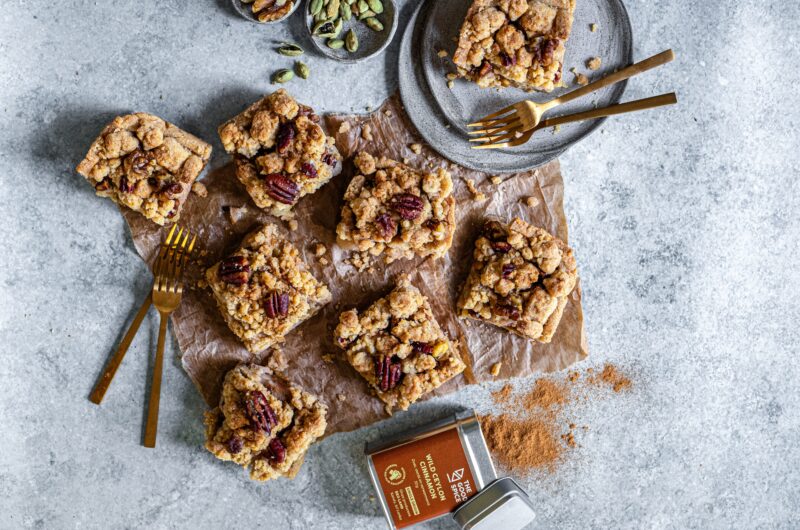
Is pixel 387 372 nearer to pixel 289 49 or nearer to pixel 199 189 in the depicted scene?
pixel 199 189

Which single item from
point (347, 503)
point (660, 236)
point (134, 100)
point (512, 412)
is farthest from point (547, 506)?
point (134, 100)

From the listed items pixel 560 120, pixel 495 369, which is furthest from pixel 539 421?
pixel 560 120

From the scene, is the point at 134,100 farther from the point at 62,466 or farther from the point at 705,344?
the point at 705,344

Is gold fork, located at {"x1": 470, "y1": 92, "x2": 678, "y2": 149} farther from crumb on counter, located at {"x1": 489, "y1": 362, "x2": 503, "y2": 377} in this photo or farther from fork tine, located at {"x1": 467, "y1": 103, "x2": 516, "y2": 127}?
crumb on counter, located at {"x1": 489, "y1": 362, "x2": 503, "y2": 377}

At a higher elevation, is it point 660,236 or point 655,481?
point 660,236

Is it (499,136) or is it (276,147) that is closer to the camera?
(276,147)

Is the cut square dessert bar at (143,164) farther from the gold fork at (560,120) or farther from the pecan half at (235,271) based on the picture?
the gold fork at (560,120)
